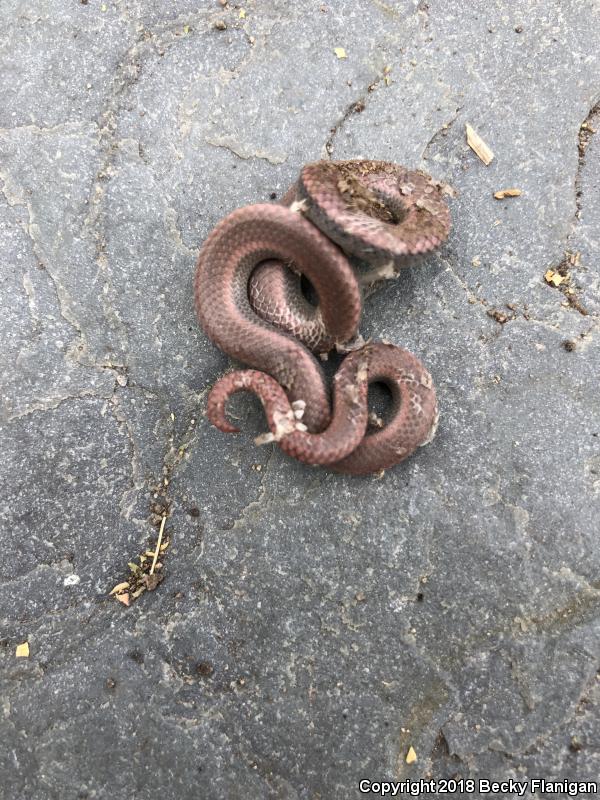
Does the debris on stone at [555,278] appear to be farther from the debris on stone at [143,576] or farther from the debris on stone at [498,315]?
the debris on stone at [143,576]

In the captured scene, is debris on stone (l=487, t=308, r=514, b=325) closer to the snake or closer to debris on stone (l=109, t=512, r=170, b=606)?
the snake

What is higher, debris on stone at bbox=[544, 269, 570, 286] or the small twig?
debris on stone at bbox=[544, 269, 570, 286]

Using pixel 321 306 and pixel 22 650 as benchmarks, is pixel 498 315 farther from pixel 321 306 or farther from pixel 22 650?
pixel 22 650

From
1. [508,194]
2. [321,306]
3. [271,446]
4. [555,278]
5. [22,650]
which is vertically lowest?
[22,650]

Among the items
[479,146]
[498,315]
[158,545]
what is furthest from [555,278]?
[158,545]

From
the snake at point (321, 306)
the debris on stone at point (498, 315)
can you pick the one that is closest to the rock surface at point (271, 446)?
the debris on stone at point (498, 315)

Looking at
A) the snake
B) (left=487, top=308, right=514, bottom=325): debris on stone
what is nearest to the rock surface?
(left=487, top=308, right=514, bottom=325): debris on stone
